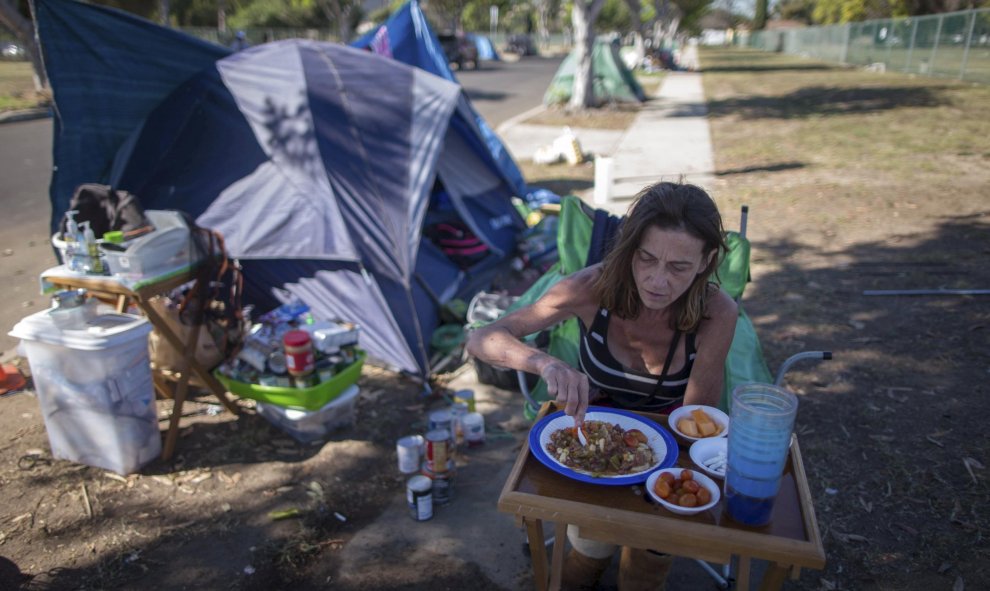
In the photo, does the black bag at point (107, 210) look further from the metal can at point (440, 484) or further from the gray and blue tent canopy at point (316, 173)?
the metal can at point (440, 484)

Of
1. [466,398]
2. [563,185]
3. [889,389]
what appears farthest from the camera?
[563,185]

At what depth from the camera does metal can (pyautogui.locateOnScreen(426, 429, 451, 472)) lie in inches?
123

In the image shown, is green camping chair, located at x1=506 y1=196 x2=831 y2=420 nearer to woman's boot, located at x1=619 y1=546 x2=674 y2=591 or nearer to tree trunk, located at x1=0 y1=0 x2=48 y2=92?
woman's boot, located at x1=619 y1=546 x2=674 y2=591

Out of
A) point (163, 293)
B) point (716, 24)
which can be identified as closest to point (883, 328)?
point (163, 293)

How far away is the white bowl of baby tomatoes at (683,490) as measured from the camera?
1607 millimetres

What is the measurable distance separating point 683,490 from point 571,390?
0.43 metres

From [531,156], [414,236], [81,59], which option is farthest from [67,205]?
[531,156]

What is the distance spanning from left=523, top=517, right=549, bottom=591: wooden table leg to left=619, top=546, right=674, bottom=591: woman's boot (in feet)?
0.99

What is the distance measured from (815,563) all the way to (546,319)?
119cm

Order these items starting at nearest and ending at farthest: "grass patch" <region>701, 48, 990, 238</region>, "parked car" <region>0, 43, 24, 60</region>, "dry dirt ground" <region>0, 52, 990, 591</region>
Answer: "dry dirt ground" <region>0, 52, 990, 591</region>
"grass patch" <region>701, 48, 990, 238</region>
"parked car" <region>0, 43, 24, 60</region>

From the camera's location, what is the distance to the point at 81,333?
3.05m

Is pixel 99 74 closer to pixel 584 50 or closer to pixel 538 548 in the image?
pixel 538 548

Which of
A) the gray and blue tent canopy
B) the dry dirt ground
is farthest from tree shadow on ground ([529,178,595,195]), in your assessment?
the gray and blue tent canopy

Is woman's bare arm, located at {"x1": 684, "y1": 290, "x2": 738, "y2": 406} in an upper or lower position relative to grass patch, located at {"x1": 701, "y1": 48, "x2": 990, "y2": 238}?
upper
